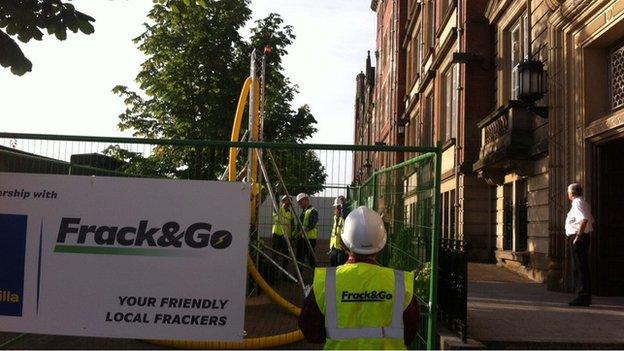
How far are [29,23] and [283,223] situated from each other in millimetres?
3635

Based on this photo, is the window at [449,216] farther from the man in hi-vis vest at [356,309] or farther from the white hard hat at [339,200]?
the man in hi-vis vest at [356,309]

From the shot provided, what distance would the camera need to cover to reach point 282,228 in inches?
277

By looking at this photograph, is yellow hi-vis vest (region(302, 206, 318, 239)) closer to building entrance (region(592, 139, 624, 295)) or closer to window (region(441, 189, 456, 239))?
building entrance (region(592, 139, 624, 295))

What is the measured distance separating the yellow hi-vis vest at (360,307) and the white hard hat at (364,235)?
136 mm

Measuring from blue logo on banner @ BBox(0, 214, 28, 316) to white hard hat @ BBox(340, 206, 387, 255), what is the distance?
3270mm

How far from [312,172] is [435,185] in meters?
1.64

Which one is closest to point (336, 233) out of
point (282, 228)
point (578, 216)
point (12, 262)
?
point (282, 228)

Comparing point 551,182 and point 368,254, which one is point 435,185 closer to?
point 368,254

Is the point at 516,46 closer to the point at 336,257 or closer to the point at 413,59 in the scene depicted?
the point at 336,257

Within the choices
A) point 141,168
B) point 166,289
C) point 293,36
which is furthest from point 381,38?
point 166,289

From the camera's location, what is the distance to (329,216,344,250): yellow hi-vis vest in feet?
24.9

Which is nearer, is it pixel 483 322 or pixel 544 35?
pixel 483 322

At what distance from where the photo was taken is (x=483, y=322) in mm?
7422

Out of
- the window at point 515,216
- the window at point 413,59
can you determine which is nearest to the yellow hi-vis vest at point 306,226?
the window at point 515,216
